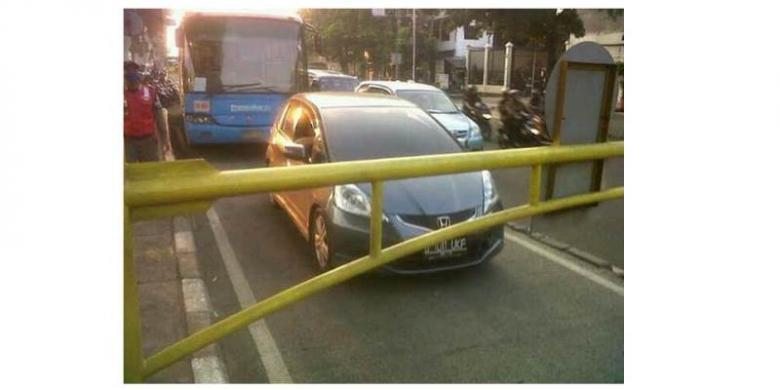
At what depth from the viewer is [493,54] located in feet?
17.3

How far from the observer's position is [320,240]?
3816mm

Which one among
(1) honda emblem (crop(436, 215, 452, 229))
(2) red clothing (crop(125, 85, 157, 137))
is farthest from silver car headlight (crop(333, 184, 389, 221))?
(2) red clothing (crop(125, 85, 157, 137))

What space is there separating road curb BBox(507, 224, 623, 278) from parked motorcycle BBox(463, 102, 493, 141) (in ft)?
13.6

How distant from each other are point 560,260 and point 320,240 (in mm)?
1792

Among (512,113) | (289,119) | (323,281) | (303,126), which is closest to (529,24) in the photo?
(323,281)

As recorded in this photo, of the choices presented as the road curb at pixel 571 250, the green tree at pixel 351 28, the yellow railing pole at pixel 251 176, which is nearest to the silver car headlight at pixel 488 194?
the road curb at pixel 571 250

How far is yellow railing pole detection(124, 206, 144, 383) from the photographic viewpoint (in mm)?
1458

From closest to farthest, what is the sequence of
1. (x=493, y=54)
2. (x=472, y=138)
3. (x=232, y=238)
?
(x=232, y=238)
(x=493, y=54)
(x=472, y=138)

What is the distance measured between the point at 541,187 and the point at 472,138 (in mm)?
5811

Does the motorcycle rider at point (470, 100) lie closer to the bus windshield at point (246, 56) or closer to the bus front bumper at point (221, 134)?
the bus windshield at point (246, 56)

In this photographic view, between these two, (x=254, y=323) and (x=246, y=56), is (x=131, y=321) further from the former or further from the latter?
(x=246, y=56)

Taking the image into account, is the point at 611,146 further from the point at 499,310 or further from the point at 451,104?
the point at 451,104

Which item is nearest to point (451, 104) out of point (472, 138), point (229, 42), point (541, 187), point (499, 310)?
point (472, 138)

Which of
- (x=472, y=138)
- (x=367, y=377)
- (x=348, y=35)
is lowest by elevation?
(x=367, y=377)
